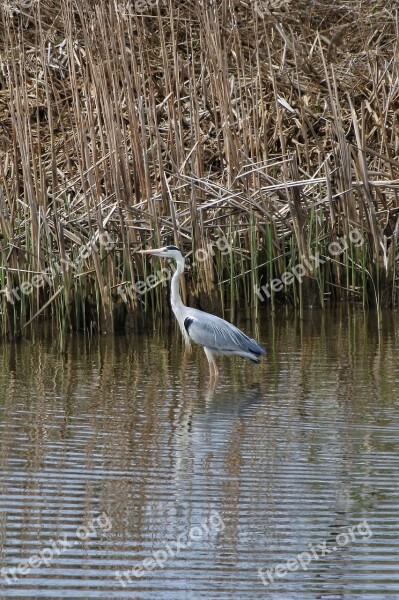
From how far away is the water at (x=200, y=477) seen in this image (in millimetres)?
4379

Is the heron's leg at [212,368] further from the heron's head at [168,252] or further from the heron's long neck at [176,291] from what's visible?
the heron's head at [168,252]

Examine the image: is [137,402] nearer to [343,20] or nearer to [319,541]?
[319,541]

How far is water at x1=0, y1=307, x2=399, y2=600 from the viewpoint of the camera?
4.38 meters

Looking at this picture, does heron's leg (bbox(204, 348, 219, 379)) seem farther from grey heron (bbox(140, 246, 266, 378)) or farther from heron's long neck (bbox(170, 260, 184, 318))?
heron's long neck (bbox(170, 260, 184, 318))

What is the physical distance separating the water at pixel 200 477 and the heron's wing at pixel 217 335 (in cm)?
22

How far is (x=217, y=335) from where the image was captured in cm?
901

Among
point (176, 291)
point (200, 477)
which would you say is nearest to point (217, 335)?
point (176, 291)

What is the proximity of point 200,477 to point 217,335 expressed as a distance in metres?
3.33

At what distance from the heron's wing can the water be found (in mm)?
223

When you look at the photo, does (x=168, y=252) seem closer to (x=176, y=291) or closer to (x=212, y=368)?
(x=176, y=291)

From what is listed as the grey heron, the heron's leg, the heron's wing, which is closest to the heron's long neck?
the grey heron

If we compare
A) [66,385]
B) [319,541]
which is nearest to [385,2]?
[66,385]

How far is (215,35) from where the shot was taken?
1111 centimetres

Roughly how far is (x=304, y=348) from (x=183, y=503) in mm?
4631
